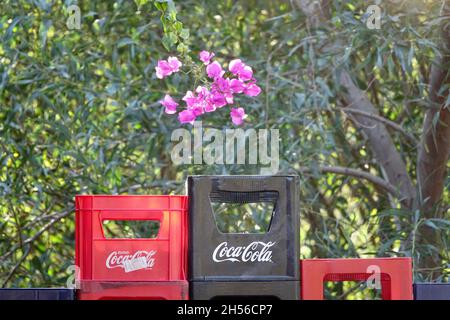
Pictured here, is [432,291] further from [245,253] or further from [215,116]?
[215,116]

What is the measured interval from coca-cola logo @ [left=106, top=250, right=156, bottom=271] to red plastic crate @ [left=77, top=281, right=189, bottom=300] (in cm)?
5

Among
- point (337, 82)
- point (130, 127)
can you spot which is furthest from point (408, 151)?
point (130, 127)

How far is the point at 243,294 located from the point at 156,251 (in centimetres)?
24

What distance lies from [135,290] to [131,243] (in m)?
0.12

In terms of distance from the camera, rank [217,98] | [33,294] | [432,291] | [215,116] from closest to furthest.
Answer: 1. [33,294]
2. [432,291]
3. [217,98]
4. [215,116]

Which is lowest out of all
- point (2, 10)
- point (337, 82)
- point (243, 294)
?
point (243, 294)

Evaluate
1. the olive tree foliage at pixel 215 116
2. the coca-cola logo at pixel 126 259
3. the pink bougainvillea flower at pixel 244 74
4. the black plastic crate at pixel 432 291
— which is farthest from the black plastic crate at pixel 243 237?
the olive tree foliage at pixel 215 116

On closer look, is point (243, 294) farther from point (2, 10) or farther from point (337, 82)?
point (2, 10)

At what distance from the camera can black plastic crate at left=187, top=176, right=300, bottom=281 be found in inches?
94.5

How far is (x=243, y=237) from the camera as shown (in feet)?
7.91

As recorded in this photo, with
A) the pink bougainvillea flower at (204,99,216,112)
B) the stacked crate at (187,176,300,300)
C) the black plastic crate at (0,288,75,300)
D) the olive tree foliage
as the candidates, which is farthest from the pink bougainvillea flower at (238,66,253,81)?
the olive tree foliage

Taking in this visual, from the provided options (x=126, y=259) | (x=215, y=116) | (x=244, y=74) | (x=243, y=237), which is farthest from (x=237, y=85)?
(x=215, y=116)

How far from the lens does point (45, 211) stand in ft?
15.1

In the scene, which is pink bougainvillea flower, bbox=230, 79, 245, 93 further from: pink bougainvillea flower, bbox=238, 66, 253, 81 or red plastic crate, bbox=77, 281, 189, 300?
red plastic crate, bbox=77, 281, 189, 300
